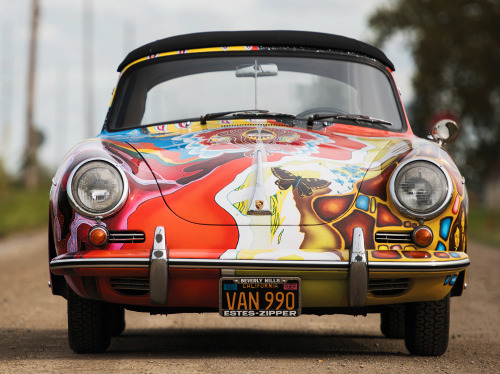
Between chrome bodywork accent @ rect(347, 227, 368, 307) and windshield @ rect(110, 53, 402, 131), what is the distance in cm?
137

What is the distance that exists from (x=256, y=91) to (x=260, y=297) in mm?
1639

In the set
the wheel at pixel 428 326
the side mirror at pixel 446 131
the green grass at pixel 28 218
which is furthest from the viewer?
A: the green grass at pixel 28 218

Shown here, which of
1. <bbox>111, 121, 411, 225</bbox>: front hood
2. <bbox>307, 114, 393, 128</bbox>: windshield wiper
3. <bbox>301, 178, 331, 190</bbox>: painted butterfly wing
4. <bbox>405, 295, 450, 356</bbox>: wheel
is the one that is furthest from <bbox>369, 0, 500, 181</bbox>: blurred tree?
<bbox>301, 178, 331, 190</bbox>: painted butterfly wing

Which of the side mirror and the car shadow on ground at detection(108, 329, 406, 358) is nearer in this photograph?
the car shadow on ground at detection(108, 329, 406, 358)

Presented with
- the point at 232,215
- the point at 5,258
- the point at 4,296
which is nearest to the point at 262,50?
the point at 232,215

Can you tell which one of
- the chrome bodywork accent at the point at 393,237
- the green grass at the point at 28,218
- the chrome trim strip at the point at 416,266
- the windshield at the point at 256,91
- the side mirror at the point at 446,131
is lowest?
the green grass at the point at 28,218

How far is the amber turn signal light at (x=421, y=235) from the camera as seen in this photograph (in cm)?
449

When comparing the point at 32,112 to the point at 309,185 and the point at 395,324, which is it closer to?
the point at 395,324

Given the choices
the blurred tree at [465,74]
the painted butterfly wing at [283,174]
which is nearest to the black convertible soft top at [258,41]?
the painted butterfly wing at [283,174]

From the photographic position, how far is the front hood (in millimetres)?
4473

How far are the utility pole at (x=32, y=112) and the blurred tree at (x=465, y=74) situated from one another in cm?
1440

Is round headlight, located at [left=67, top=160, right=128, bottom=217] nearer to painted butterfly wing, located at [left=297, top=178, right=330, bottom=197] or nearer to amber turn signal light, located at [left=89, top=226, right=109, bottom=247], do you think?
amber turn signal light, located at [left=89, top=226, right=109, bottom=247]

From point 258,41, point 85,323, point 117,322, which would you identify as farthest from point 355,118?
point 117,322

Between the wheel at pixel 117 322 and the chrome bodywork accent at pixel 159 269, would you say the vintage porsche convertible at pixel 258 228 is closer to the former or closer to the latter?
the chrome bodywork accent at pixel 159 269
